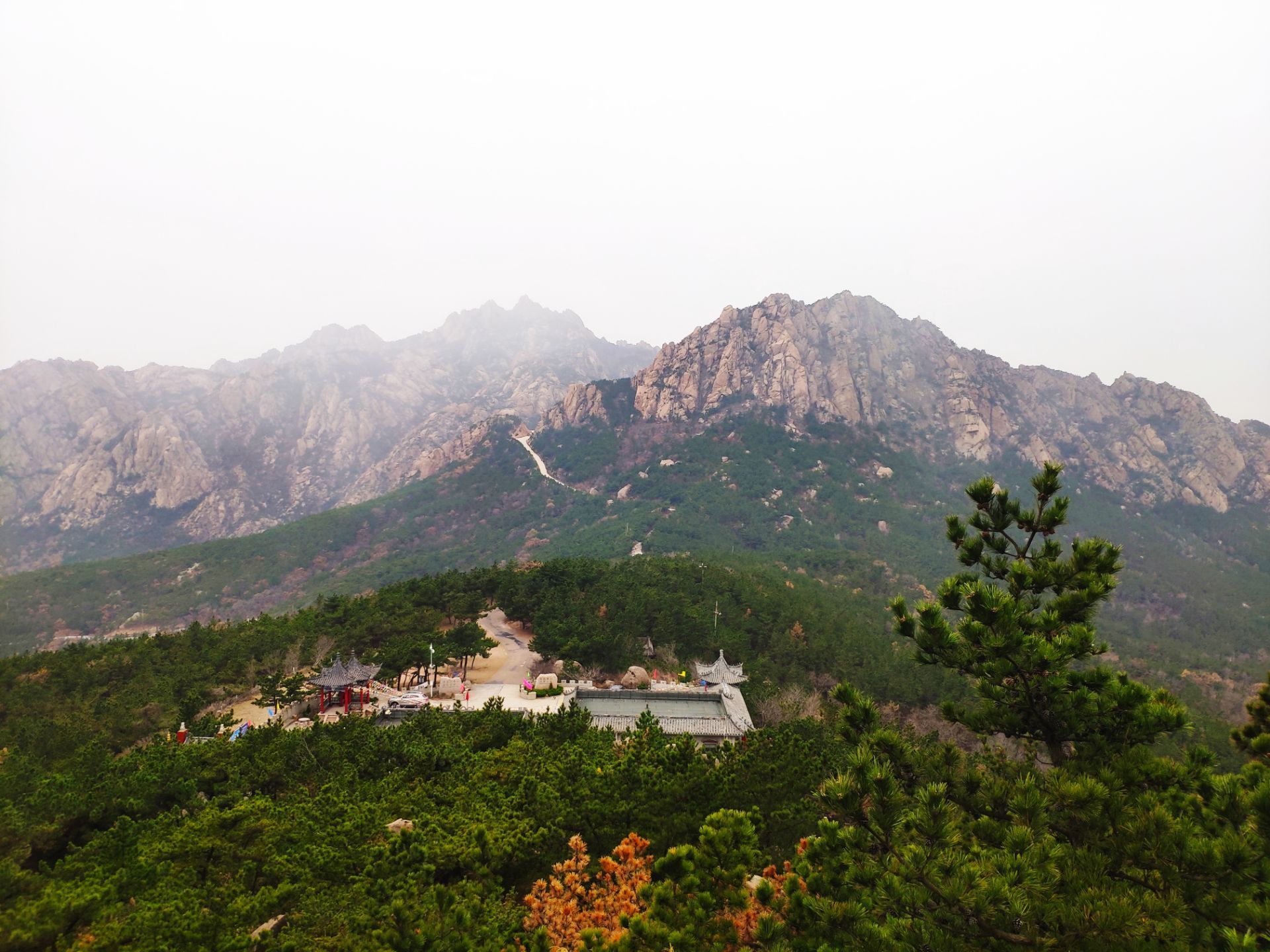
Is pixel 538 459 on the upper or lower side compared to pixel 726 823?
lower

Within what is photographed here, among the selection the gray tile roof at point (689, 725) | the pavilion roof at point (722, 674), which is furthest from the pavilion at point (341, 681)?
the pavilion roof at point (722, 674)

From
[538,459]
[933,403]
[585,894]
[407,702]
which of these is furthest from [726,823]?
[933,403]

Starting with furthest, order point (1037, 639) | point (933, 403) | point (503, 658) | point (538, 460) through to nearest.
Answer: point (933, 403) < point (538, 460) < point (503, 658) < point (1037, 639)

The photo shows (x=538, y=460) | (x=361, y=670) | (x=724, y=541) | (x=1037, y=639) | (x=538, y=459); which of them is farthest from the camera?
(x=538, y=459)

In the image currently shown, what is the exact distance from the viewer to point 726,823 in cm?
731

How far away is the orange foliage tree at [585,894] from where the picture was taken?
26.8 feet

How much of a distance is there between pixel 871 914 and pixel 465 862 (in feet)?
20.6

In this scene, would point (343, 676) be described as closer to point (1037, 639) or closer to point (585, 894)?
point (585, 894)

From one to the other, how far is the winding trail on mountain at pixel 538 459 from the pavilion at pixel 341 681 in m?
71.8

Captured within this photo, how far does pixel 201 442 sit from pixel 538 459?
9343 cm

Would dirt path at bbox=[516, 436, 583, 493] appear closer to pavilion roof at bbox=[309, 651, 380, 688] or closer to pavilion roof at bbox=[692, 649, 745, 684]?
pavilion roof at bbox=[692, 649, 745, 684]

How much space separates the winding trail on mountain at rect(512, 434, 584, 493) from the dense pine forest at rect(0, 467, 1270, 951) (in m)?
79.6

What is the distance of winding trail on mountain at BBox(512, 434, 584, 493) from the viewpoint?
320 ft

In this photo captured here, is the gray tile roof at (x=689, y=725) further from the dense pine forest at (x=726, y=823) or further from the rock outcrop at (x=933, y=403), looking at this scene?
the rock outcrop at (x=933, y=403)
